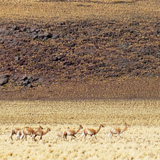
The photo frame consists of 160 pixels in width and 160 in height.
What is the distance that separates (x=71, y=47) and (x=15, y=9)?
16.6m

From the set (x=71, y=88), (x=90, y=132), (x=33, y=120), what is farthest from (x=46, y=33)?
(x=90, y=132)

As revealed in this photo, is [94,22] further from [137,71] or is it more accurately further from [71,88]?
[71,88]

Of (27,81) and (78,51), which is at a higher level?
(78,51)

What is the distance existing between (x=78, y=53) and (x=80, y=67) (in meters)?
2.87

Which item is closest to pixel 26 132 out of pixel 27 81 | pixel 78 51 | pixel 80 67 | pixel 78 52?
pixel 27 81

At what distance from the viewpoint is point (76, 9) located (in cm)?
6206

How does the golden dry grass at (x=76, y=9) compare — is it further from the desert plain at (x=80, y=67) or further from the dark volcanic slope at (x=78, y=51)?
the dark volcanic slope at (x=78, y=51)

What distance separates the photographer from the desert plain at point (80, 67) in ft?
95.8

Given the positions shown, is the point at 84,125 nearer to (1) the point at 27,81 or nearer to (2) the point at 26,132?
(2) the point at 26,132

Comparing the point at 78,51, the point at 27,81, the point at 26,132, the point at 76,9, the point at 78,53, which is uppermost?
the point at 76,9

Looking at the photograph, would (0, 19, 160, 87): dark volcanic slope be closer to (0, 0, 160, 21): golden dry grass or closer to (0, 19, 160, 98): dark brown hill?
(0, 19, 160, 98): dark brown hill

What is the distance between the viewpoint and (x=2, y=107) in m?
34.7

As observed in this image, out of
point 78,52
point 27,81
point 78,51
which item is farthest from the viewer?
point 78,51

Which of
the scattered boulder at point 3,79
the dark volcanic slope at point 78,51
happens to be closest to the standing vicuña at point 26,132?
the dark volcanic slope at point 78,51
